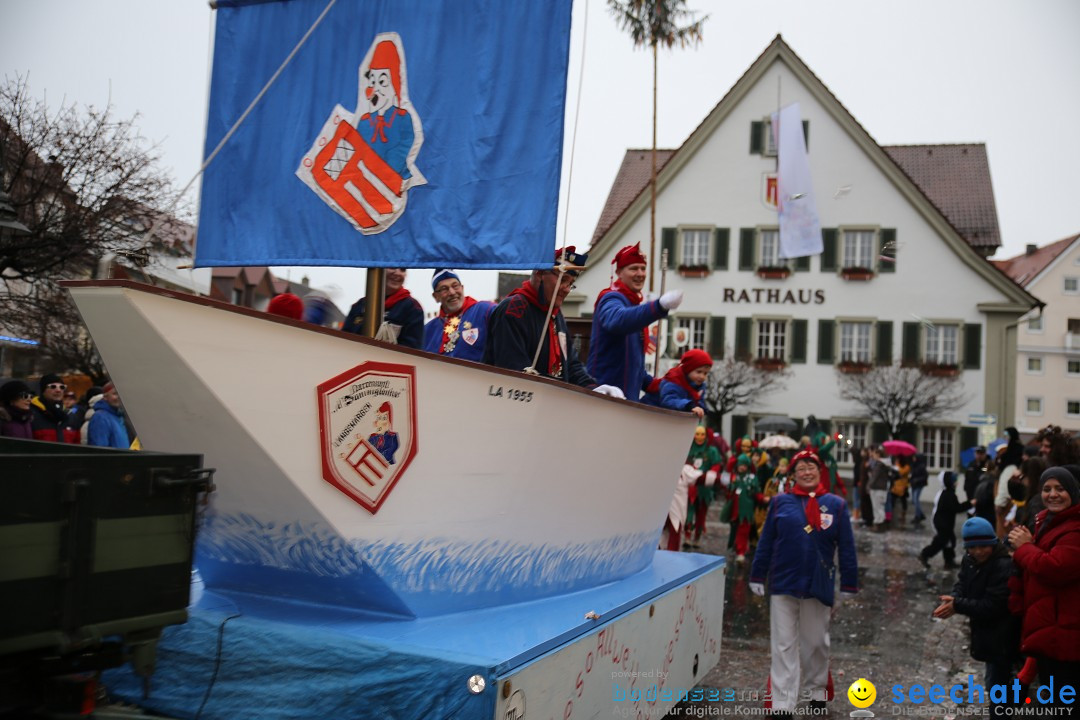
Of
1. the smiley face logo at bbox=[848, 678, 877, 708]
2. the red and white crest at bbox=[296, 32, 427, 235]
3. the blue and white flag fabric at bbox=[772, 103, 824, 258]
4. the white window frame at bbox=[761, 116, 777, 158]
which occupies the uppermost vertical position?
the white window frame at bbox=[761, 116, 777, 158]

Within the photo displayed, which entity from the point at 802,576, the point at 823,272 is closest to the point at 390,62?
the point at 802,576

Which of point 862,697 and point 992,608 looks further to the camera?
point 862,697

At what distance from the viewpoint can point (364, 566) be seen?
355 cm

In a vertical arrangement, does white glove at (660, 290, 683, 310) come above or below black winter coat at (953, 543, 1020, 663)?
above

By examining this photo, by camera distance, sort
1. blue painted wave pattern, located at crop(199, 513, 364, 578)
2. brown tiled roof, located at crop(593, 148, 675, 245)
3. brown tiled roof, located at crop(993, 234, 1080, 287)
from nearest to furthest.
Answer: blue painted wave pattern, located at crop(199, 513, 364, 578) → brown tiled roof, located at crop(593, 148, 675, 245) → brown tiled roof, located at crop(993, 234, 1080, 287)

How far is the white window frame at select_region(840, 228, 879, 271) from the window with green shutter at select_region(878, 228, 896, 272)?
0.77ft

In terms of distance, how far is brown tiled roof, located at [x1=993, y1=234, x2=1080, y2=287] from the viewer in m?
58.5

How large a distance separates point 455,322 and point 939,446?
31.9 metres

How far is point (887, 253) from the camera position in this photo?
112 feet

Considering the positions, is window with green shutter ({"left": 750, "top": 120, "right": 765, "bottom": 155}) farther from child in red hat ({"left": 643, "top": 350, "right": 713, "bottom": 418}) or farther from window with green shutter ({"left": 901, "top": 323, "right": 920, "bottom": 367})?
child in red hat ({"left": 643, "top": 350, "right": 713, "bottom": 418})

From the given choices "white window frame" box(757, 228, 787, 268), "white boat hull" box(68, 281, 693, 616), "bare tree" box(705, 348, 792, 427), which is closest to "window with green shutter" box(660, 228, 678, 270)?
"white window frame" box(757, 228, 787, 268)

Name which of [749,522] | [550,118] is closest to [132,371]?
[550,118]

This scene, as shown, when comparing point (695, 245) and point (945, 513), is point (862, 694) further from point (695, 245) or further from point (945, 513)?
point (695, 245)

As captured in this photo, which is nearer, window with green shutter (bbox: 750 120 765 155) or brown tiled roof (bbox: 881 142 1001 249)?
window with green shutter (bbox: 750 120 765 155)
